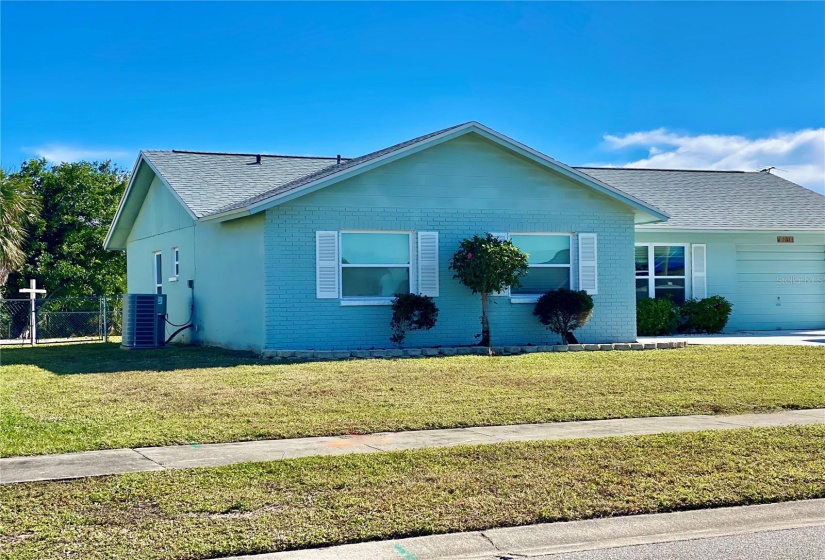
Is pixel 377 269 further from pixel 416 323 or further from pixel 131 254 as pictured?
pixel 131 254

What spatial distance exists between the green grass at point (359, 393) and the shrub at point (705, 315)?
19.0ft

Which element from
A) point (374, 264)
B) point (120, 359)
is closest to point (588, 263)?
point (374, 264)

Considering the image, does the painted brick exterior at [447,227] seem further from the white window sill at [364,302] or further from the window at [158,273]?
the window at [158,273]

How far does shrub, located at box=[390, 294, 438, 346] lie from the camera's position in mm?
17672

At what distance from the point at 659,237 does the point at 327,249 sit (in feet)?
32.7

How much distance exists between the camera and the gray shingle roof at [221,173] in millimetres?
20719

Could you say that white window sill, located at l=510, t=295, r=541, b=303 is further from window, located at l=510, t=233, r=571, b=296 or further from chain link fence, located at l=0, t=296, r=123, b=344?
chain link fence, located at l=0, t=296, r=123, b=344

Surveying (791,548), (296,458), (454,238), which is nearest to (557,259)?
(454,238)

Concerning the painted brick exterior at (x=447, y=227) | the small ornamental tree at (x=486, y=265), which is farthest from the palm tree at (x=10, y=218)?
the small ornamental tree at (x=486, y=265)

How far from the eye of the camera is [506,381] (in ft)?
43.3

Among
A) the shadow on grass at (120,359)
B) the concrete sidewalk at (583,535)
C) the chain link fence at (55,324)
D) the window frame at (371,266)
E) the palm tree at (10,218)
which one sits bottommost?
the concrete sidewalk at (583,535)

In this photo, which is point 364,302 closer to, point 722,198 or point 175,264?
point 175,264

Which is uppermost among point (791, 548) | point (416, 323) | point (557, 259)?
point (557, 259)

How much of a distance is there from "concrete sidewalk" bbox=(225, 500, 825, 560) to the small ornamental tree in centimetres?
1078
